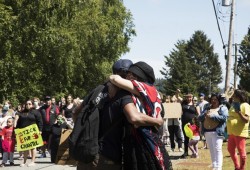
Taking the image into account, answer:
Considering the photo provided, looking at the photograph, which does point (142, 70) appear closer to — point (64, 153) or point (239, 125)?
point (64, 153)

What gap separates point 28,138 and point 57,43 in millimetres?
13200

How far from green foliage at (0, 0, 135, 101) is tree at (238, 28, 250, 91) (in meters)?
30.7

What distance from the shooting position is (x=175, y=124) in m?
15.1

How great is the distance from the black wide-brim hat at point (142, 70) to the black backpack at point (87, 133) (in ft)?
1.08

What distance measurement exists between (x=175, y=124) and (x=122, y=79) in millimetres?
11037

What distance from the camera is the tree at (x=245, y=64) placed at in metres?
70.1

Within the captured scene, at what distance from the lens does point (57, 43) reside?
26078 mm

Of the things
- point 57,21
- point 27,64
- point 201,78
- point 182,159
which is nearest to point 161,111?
point 182,159

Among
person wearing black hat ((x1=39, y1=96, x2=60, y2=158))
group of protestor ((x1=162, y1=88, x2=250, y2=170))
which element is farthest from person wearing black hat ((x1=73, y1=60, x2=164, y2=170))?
person wearing black hat ((x1=39, y1=96, x2=60, y2=158))

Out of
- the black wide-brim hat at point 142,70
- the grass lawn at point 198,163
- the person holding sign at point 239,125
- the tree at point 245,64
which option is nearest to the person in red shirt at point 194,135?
the grass lawn at point 198,163

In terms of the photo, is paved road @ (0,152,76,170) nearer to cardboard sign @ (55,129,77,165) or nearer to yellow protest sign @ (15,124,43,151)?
yellow protest sign @ (15,124,43,151)

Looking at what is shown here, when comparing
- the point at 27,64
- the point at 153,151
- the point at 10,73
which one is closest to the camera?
the point at 153,151

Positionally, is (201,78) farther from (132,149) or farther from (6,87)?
(132,149)

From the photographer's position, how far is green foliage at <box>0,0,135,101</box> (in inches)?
872
